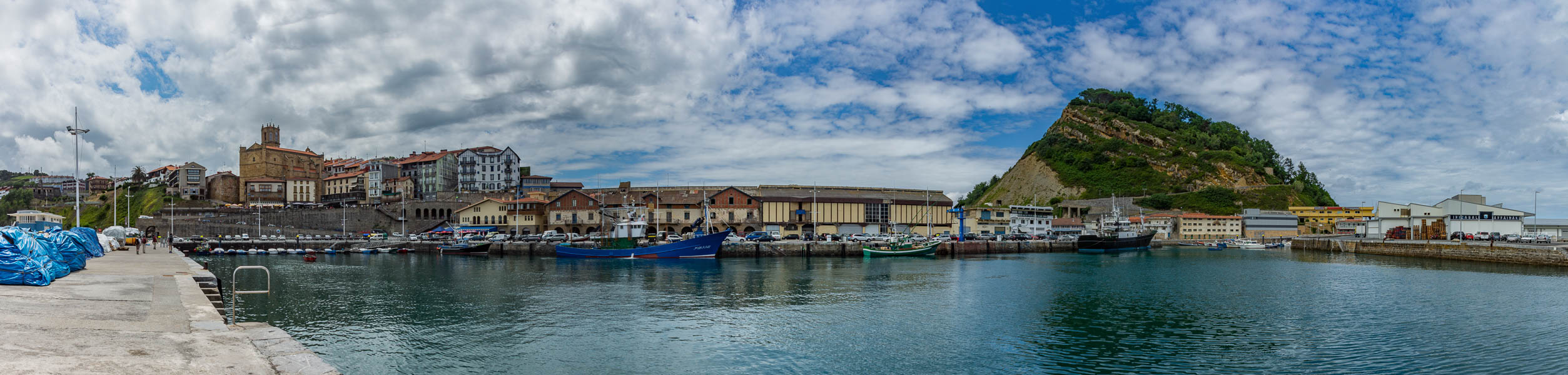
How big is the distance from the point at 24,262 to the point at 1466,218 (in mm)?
89790

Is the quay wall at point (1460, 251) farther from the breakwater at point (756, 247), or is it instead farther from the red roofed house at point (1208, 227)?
the red roofed house at point (1208, 227)

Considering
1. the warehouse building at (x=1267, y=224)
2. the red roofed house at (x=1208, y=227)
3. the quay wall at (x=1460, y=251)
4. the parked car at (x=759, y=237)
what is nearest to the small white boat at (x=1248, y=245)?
the quay wall at (x=1460, y=251)

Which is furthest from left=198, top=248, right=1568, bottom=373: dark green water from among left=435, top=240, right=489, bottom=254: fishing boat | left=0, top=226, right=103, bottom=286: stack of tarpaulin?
left=435, top=240, right=489, bottom=254: fishing boat

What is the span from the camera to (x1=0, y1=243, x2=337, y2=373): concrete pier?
26.8 feet

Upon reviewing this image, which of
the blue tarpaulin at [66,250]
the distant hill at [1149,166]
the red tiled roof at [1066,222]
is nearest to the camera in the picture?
the blue tarpaulin at [66,250]

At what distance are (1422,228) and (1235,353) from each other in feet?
230

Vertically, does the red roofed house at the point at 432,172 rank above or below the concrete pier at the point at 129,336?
above

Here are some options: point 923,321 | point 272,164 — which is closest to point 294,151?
point 272,164

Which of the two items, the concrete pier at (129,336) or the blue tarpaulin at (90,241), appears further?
the blue tarpaulin at (90,241)

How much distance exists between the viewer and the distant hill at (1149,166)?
11606cm

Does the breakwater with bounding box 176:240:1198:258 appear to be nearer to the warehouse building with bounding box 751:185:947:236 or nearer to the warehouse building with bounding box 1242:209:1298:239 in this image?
the warehouse building with bounding box 751:185:947:236

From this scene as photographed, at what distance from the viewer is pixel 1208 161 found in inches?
4948

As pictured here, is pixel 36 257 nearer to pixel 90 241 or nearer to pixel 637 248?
pixel 90 241

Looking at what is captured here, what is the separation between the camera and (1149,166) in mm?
128750
